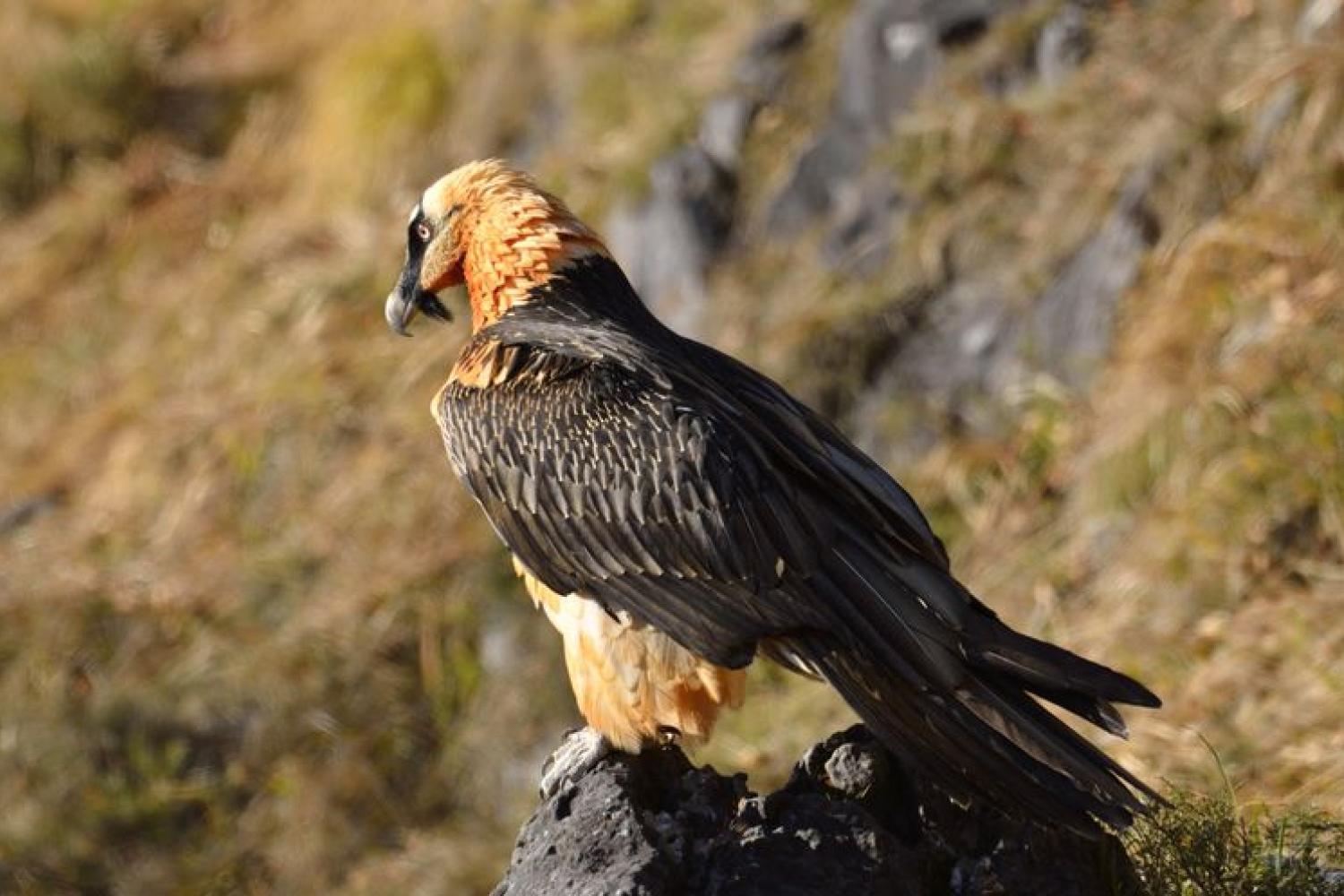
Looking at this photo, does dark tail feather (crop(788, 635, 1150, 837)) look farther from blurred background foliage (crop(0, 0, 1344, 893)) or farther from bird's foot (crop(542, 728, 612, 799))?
blurred background foliage (crop(0, 0, 1344, 893))

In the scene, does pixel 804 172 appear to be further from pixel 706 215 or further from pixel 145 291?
pixel 145 291

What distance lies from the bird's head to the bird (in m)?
0.01

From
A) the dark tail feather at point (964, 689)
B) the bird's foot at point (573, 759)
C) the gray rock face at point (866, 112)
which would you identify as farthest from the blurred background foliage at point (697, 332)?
the bird's foot at point (573, 759)

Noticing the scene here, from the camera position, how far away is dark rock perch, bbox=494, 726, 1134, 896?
466 centimetres

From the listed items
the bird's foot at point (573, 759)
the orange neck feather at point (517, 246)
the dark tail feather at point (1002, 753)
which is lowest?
the dark tail feather at point (1002, 753)

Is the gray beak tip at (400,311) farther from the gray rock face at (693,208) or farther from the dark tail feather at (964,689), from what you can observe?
the gray rock face at (693,208)

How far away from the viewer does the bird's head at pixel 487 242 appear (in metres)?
6.34

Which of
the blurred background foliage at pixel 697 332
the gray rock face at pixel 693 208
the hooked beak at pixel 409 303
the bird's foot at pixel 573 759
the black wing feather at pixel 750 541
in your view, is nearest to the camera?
the black wing feather at pixel 750 541

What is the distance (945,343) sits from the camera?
10875 millimetres

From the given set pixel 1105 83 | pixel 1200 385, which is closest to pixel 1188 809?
pixel 1200 385

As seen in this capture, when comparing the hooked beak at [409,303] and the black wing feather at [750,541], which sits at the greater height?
the hooked beak at [409,303]

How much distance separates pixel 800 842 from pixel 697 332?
722 cm

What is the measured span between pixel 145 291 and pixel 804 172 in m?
6.35

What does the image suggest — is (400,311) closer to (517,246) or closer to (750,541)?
(517,246)
